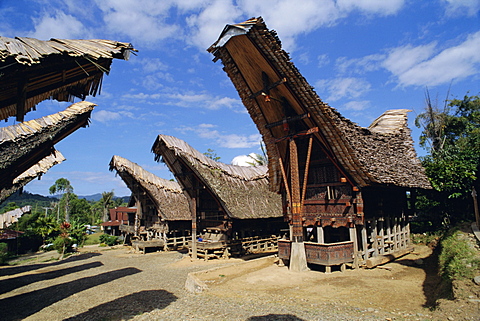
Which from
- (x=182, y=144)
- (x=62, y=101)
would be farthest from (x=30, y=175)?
(x=62, y=101)

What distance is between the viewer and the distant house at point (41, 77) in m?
4.78

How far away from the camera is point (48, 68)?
18.5ft

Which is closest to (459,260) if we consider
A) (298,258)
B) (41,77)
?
(298,258)

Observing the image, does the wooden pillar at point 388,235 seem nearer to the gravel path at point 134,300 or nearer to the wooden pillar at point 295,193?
the wooden pillar at point 295,193

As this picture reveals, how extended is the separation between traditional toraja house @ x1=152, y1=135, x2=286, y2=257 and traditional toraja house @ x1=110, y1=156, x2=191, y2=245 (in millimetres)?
4195

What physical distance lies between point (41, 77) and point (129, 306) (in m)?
6.69

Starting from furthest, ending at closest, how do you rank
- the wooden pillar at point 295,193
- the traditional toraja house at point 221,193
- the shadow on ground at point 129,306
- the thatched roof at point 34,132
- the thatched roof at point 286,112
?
1. the traditional toraja house at point 221,193
2. the wooden pillar at point 295,193
3. the thatched roof at point 286,112
4. the thatched roof at point 34,132
5. the shadow on ground at point 129,306

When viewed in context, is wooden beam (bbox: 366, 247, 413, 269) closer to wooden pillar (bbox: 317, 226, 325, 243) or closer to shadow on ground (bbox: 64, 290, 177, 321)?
wooden pillar (bbox: 317, 226, 325, 243)

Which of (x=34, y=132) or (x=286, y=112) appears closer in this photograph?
(x=34, y=132)

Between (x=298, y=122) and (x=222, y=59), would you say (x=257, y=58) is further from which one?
(x=298, y=122)

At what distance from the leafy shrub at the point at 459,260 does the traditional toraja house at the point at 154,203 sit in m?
18.0

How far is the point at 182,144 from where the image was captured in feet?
58.9

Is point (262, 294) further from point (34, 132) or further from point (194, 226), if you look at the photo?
point (194, 226)

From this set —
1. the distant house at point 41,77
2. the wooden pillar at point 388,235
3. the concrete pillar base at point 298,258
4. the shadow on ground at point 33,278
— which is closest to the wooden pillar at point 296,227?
the concrete pillar base at point 298,258
